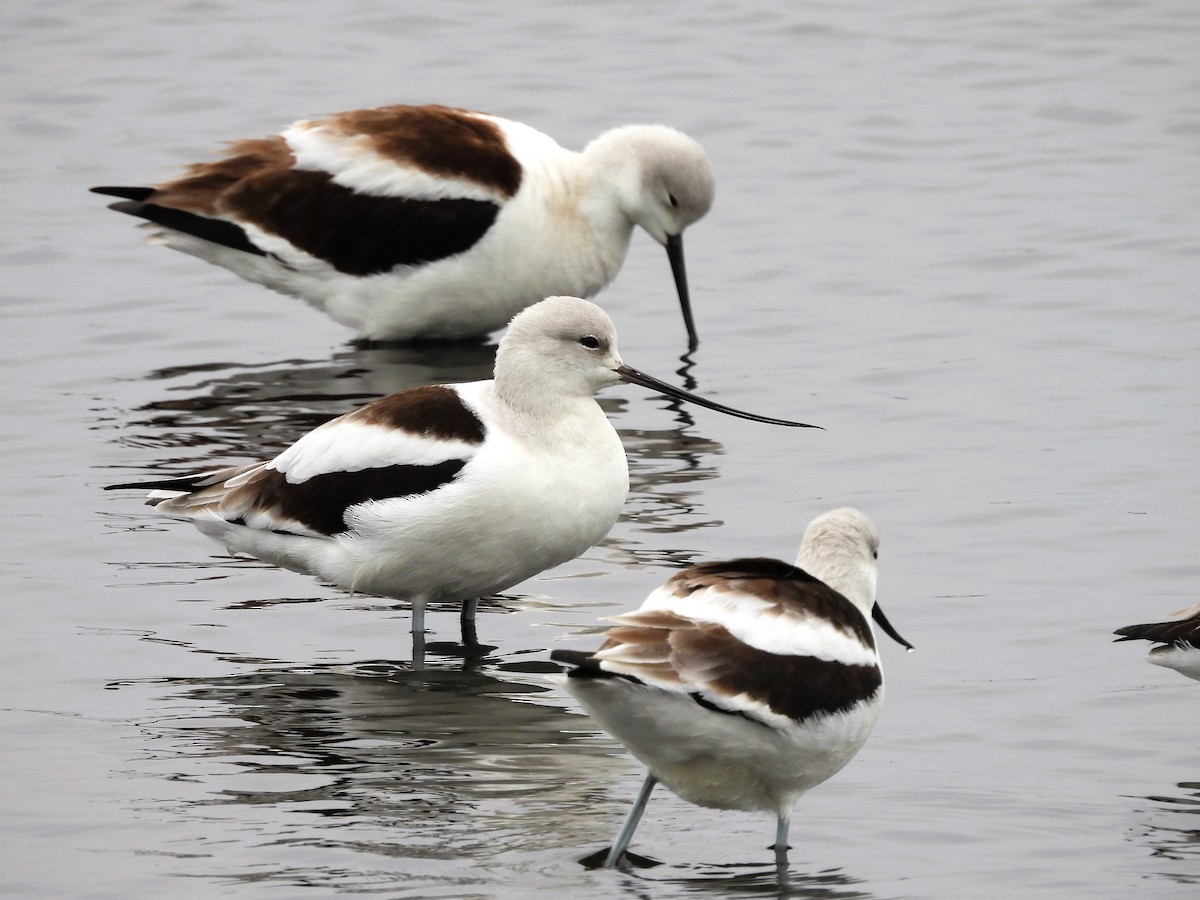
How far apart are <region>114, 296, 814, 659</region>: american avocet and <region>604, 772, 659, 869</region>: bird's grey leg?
6.07 ft

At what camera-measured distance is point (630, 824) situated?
6.52 metres

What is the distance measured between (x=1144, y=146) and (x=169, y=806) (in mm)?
11278

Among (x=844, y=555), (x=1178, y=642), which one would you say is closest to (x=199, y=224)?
(x=844, y=555)

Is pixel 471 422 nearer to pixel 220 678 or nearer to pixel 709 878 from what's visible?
pixel 220 678

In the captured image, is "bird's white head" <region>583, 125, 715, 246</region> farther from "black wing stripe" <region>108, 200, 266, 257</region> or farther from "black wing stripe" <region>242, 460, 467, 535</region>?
"black wing stripe" <region>242, 460, 467, 535</region>

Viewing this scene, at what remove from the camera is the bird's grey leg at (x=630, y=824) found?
6512 mm

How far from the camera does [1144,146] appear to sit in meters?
16.2


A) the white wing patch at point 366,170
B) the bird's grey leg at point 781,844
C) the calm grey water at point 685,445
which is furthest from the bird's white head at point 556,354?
the white wing patch at point 366,170

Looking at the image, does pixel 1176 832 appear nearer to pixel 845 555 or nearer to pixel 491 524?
pixel 845 555

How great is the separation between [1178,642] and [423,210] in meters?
5.88

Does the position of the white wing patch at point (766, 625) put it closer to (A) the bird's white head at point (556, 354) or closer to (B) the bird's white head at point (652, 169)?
(A) the bird's white head at point (556, 354)

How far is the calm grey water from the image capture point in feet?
22.6

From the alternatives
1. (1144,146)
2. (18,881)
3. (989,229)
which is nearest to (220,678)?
(18,881)

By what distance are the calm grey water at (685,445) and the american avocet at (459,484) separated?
39 centimetres
